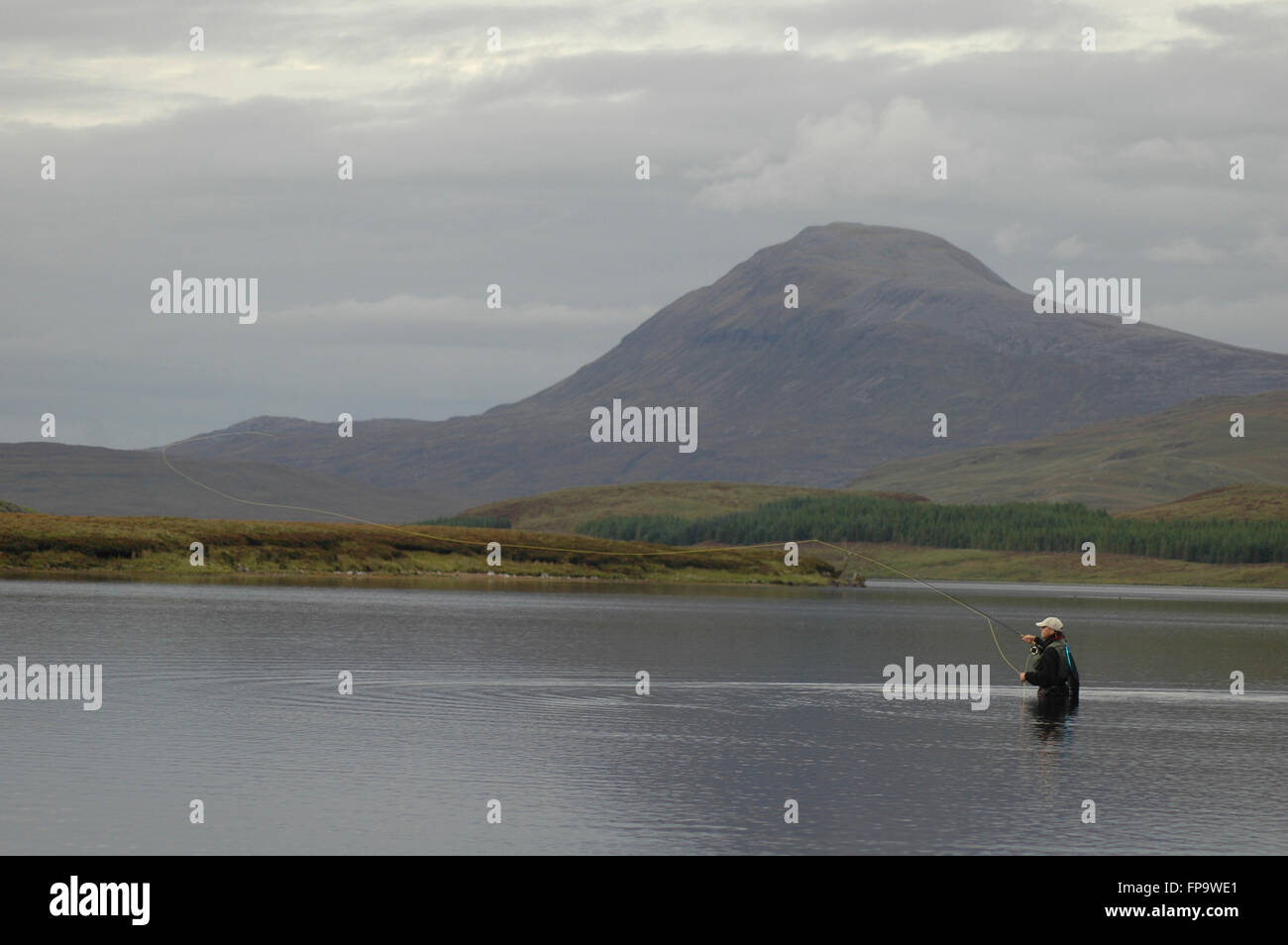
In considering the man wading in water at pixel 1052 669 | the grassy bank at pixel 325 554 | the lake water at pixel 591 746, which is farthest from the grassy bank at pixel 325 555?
the man wading in water at pixel 1052 669

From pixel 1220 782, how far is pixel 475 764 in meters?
16.6

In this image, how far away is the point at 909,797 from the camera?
32.6m

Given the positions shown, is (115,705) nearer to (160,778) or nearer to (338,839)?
(160,778)

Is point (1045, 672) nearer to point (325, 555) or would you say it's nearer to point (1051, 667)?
point (1051, 667)

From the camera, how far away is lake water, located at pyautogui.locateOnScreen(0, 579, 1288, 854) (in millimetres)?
28219

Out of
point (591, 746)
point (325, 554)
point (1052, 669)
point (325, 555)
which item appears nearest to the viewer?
point (591, 746)

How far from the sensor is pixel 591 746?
38.2m

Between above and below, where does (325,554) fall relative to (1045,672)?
above

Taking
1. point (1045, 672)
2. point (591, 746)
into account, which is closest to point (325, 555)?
point (1045, 672)

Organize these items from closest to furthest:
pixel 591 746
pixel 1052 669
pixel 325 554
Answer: pixel 591 746 → pixel 1052 669 → pixel 325 554

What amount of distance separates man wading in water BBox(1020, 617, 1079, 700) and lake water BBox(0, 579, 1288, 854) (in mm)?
957

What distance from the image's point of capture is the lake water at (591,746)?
1111 inches

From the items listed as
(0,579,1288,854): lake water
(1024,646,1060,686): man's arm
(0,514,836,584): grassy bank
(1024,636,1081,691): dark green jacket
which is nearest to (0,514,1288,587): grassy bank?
(0,514,836,584): grassy bank

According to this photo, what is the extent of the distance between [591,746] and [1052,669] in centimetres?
1685
